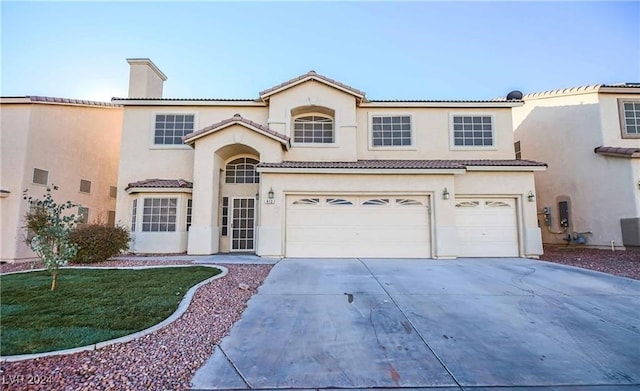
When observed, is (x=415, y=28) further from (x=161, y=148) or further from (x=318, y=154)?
(x=161, y=148)

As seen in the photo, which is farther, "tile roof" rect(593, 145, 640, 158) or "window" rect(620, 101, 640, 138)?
"window" rect(620, 101, 640, 138)

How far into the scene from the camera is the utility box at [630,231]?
12.7 m

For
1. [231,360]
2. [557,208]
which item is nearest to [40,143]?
[231,360]

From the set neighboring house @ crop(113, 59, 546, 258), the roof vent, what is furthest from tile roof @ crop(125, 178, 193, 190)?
the roof vent

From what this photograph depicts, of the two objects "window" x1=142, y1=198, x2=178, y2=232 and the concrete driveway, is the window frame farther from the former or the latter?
"window" x1=142, y1=198, x2=178, y2=232

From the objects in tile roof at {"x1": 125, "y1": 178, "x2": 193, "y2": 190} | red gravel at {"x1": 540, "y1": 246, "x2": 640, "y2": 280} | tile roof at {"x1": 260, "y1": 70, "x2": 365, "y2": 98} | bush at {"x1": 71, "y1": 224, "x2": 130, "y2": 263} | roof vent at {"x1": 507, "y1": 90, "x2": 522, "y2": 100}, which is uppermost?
roof vent at {"x1": 507, "y1": 90, "x2": 522, "y2": 100}

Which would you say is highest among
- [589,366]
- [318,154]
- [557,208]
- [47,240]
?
[318,154]

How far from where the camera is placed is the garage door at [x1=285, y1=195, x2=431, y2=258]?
1195cm

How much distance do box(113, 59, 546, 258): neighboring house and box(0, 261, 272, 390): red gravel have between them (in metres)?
6.89

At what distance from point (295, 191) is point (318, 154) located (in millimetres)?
2712

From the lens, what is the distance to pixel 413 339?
452cm

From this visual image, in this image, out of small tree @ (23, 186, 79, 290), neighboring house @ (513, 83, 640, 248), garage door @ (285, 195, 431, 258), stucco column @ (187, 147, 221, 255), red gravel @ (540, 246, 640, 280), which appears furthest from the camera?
neighboring house @ (513, 83, 640, 248)

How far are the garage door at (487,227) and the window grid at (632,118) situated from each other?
706cm

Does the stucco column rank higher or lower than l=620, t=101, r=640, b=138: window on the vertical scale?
lower
